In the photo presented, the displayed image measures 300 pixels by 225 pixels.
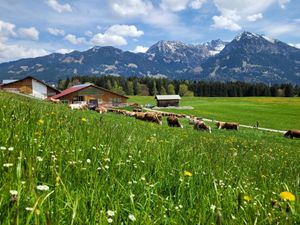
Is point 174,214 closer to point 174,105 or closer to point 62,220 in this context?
point 62,220

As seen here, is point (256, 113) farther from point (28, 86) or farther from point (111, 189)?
point (111, 189)

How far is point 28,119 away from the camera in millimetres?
A: 5910

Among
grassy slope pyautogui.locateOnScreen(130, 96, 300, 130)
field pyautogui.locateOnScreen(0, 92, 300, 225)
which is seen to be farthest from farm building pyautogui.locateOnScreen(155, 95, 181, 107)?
field pyautogui.locateOnScreen(0, 92, 300, 225)

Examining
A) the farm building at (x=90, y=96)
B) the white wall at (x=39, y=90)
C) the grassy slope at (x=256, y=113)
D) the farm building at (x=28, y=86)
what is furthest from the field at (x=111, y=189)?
the farm building at (x=90, y=96)

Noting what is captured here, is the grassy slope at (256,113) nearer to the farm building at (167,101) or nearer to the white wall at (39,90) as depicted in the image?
the farm building at (167,101)

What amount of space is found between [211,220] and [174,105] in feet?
414

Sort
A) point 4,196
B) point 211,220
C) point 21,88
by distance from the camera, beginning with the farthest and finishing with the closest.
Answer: point 21,88 → point 211,220 → point 4,196

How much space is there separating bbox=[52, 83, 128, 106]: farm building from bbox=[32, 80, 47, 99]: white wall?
4.71 metres

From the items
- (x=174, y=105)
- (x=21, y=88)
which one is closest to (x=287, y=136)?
(x=21, y=88)

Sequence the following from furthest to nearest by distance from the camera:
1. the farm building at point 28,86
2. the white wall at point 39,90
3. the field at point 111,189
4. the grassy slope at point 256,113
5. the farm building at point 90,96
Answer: the farm building at point 90,96, the white wall at point 39,90, the farm building at point 28,86, the grassy slope at point 256,113, the field at point 111,189

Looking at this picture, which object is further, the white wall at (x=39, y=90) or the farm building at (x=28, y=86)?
the white wall at (x=39, y=90)

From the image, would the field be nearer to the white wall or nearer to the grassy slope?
the grassy slope

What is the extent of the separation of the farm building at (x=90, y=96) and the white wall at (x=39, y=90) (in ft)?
15.5

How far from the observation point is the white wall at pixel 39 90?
9593 centimetres
